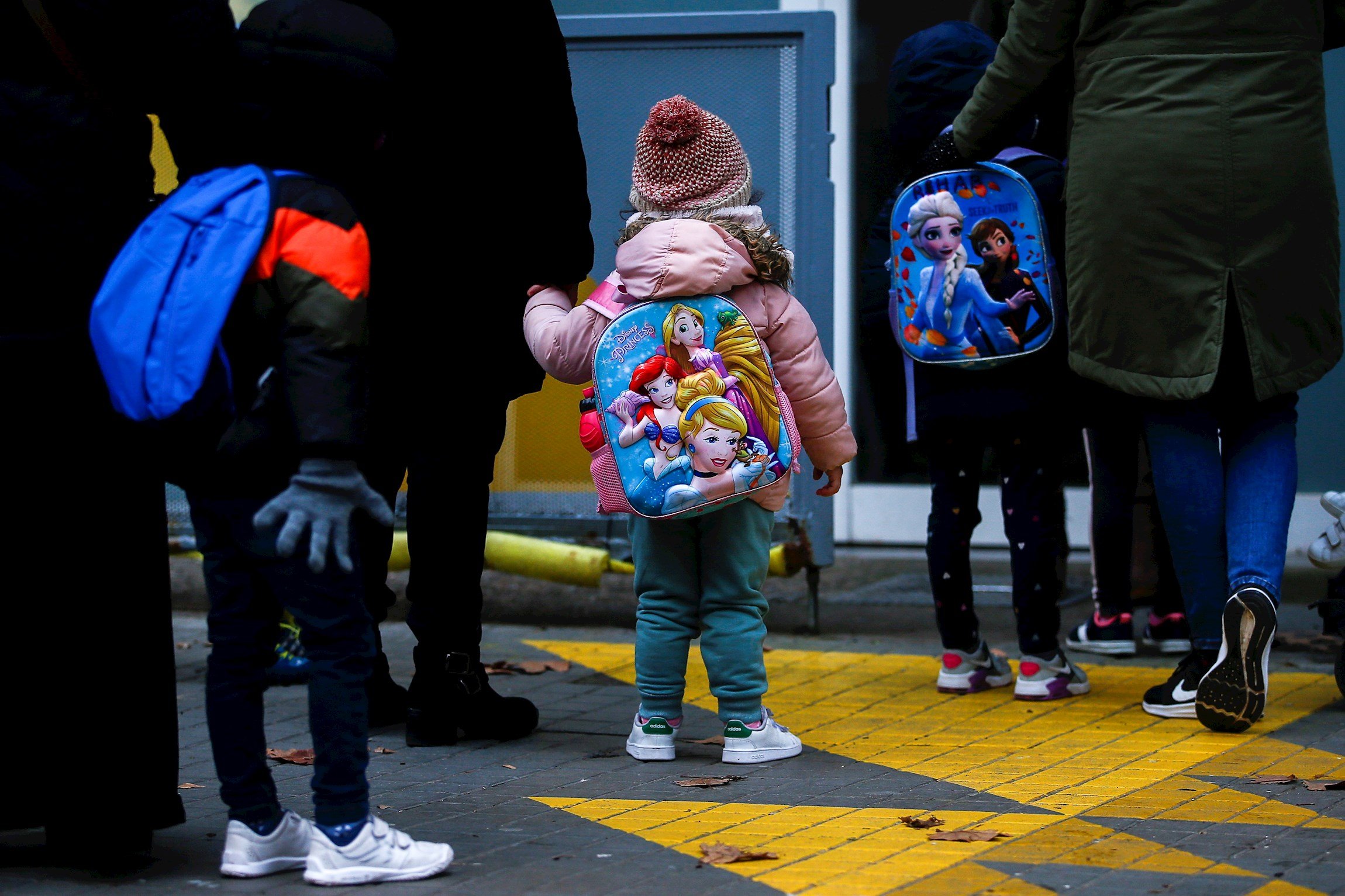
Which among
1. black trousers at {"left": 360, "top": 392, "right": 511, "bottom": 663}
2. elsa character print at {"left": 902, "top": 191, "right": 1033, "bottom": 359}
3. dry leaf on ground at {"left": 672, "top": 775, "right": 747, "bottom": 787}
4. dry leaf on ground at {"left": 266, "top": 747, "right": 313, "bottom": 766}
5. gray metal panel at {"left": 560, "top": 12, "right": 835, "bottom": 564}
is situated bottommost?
dry leaf on ground at {"left": 266, "top": 747, "right": 313, "bottom": 766}

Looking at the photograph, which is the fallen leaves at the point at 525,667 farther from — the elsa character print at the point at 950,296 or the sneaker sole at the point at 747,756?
the elsa character print at the point at 950,296

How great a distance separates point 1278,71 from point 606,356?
1.90 m

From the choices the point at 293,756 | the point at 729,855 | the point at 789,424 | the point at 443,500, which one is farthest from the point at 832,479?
the point at 293,756

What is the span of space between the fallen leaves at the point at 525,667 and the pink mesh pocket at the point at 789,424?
5.87 feet

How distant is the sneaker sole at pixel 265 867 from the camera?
3.05m

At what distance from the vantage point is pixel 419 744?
4293 mm

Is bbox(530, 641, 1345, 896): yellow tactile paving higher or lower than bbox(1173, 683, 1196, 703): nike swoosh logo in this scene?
lower

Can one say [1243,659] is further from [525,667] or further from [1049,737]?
[525,667]

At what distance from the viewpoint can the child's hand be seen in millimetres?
4102

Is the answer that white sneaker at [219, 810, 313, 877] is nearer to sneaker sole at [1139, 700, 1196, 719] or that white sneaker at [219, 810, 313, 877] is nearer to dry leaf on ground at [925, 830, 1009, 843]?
dry leaf on ground at [925, 830, 1009, 843]

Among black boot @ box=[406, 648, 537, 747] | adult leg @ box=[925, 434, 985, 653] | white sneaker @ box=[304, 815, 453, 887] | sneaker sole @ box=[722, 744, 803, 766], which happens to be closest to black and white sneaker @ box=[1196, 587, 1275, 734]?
adult leg @ box=[925, 434, 985, 653]

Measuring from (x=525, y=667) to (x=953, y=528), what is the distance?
1552 mm

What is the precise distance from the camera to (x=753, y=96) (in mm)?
6020

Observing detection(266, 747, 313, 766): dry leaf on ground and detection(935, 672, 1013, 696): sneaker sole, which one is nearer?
detection(266, 747, 313, 766): dry leaf on ground
